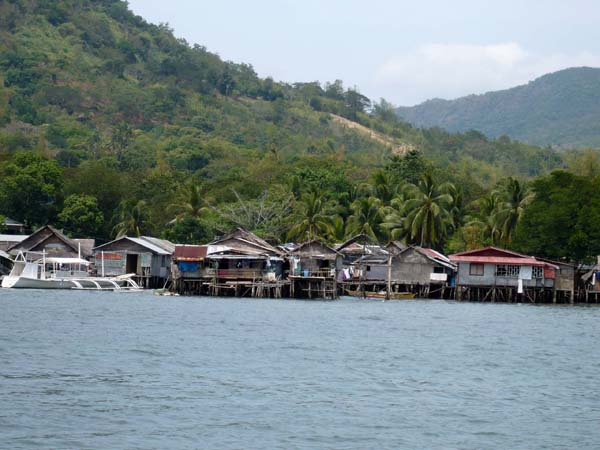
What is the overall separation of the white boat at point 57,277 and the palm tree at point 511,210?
29518 mm

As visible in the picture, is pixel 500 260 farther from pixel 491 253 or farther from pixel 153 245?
pixel 153 245

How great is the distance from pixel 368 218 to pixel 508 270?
1857 cm

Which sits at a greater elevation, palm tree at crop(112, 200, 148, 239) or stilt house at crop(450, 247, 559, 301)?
palm tree at crop(112, 200, 148, 239)

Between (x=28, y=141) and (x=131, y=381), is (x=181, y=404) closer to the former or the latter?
(x=131, y=381)

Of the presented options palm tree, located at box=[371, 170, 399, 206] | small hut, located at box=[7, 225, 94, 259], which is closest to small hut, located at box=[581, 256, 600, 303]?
palm tree, located at box=[371, 170, 399, 206]

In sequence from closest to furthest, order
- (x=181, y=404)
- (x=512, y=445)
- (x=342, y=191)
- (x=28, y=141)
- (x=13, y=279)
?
(x=512, y=445)
(x=181, y=404)
(x=13, y=279)
(x=342, y=191)
(x=28, y=141)

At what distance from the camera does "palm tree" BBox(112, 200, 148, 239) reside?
303 ft

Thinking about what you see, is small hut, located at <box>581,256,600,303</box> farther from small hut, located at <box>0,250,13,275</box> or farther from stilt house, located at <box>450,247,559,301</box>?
small hut, located at <box>0,250,13,275</box>

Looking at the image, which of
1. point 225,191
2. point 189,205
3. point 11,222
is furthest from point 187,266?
point 225,191

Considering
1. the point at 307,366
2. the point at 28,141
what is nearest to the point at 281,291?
the point at 307,366

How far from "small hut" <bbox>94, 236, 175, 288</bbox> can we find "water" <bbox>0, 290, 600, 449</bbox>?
24764mm

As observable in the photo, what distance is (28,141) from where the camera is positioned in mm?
144750

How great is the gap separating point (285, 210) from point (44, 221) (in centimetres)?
2123

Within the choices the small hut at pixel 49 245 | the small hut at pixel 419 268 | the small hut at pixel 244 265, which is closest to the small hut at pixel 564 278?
the small hut at pixel 419 268
